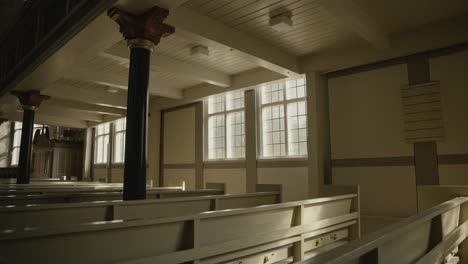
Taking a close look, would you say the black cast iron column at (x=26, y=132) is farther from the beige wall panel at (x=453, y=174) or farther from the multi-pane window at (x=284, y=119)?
the beige wall panel at (x=453, y=174)

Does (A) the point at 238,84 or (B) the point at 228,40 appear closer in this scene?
(B) the point at 228,40

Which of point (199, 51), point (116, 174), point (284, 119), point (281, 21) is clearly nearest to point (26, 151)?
point (199, 51)

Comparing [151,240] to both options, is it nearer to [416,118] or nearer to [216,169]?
[416,118]

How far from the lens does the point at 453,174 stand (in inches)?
187

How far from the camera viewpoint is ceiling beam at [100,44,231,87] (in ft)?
18.1

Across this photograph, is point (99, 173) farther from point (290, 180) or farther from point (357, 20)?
point (357, 20)

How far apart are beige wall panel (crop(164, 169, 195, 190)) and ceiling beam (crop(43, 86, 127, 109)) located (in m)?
2.34

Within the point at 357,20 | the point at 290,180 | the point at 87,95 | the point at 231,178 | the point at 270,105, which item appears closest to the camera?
the point at 357,20

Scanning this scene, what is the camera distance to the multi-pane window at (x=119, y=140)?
12.1 metres

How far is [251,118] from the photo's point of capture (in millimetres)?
7422

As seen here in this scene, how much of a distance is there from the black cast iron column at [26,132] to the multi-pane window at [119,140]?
201 inches

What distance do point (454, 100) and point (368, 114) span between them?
1.27 meters

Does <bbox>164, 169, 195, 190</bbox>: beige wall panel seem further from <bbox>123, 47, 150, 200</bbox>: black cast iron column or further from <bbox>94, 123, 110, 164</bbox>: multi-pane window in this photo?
<bbox>123, 47, 150, 200</bbox>: black cast iron column

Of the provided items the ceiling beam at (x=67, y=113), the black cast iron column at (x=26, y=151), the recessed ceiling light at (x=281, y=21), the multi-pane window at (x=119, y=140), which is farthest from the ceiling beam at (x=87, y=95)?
the recessed ceiling light at (x=281, y=21)
